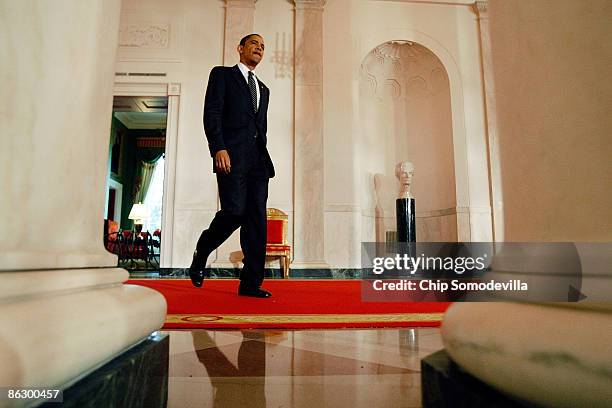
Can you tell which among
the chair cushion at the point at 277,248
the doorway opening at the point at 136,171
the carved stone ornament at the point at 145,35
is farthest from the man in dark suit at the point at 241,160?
the doorway opening at the point at 136,171

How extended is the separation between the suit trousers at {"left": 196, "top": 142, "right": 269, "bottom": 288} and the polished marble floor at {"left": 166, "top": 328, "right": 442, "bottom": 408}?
0.93 metres

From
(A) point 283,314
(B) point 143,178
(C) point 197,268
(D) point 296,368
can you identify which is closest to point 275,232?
(C) point 197,268

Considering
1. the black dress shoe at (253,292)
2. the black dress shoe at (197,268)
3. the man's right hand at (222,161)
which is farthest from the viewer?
the black dress shoe at (197,268)

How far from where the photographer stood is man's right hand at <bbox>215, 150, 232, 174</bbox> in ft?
6.98

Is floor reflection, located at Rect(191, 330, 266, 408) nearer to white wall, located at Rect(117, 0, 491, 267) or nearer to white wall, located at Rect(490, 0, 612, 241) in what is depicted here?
white wall, located at Rect(490, 0, 612, 241)

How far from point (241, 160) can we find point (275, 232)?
2934mm

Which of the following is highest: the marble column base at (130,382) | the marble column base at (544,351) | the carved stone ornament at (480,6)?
the carved stone ornament at (480,6)

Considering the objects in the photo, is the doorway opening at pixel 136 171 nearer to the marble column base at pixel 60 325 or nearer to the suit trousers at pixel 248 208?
the suit trousers at pixel 248 208

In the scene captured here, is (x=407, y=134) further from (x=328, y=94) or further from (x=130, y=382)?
(x=130, y=382)

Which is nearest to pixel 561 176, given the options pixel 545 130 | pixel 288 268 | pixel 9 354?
pixel 545 130

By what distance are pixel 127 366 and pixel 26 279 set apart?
165 millimetres

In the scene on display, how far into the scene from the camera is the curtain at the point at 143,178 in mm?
10883

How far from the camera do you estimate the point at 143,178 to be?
11.0 meters

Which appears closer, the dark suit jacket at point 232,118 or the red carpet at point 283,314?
the red carpet at point 283,314
